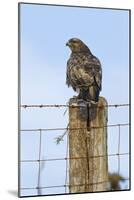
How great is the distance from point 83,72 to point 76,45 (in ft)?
0.41

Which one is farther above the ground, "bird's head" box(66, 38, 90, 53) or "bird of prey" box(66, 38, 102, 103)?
"bird's head" box(66, 38, 90, 53)

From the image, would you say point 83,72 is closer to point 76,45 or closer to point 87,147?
point 76,45

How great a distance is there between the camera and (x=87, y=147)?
7.56 ft

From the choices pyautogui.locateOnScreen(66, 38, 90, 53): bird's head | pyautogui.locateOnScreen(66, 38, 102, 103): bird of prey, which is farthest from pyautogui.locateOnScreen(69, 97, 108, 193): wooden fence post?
pyautogui.locateOnScreen(66, 38, 90, 53): bird's head

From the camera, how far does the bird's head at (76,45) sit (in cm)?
227

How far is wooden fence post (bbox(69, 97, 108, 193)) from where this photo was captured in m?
2.27

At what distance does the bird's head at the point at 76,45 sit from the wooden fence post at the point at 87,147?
223 mm

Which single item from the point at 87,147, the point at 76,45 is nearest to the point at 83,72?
the point at 76,45

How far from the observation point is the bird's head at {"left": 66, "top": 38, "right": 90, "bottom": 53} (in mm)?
2270

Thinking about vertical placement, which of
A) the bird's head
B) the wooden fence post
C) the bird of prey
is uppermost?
the bird's head

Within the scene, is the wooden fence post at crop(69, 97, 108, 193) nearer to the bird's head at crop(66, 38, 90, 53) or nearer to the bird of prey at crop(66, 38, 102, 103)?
the bird of prey at crop(66, 38, 102, 103)

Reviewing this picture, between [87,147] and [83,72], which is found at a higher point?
[83,72]

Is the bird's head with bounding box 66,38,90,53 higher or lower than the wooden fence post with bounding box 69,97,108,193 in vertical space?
higher

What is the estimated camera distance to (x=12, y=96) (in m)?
2.18
